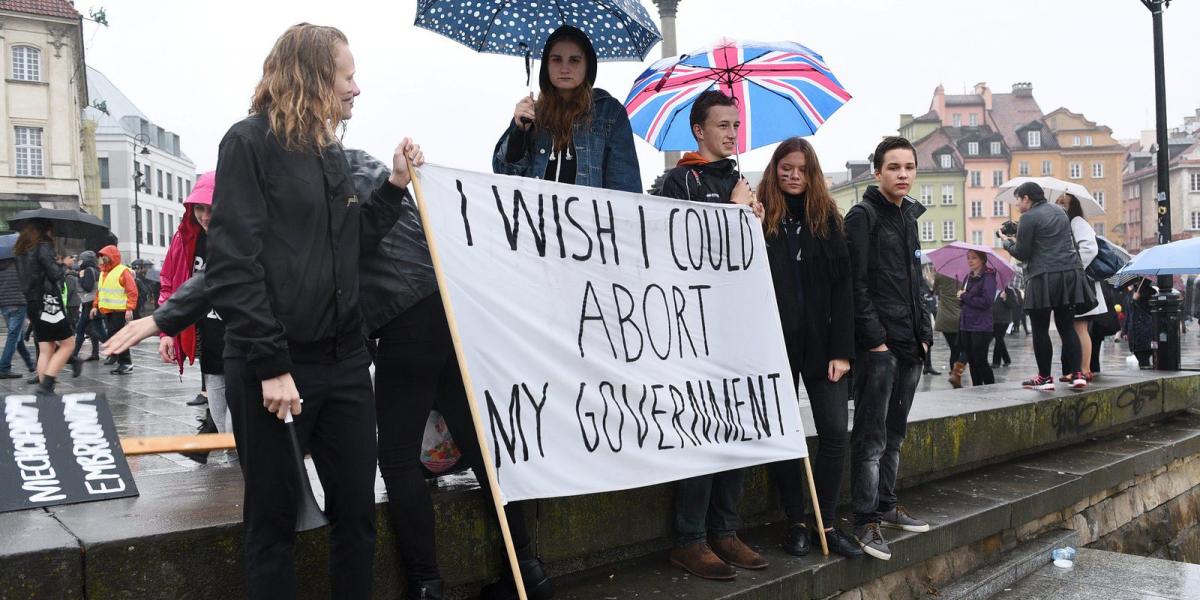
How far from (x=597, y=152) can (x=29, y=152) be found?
143ft

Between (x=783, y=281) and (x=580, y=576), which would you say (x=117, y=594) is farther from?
(x=783, y=281)

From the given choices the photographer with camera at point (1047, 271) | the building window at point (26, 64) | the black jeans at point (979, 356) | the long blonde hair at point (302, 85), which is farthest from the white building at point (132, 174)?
the long blonde hair at point (302, 85)

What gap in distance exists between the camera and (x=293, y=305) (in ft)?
8.60

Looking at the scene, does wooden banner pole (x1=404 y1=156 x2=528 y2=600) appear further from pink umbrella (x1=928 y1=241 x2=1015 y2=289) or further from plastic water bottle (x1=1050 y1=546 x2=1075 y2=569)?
pink umbrella (x1=928 y1=241 x2=1015 y2=289)

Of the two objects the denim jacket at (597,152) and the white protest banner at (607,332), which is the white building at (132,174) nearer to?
the denim jacket at (597,152)

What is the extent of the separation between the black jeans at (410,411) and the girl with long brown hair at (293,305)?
359mm

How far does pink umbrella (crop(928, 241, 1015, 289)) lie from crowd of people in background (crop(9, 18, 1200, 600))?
7.52m

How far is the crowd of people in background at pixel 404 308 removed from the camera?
2604 mm

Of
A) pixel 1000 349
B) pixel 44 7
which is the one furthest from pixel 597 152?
pixel 44 7

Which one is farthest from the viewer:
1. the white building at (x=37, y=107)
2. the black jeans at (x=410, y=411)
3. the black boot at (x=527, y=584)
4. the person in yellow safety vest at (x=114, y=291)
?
the white building at (x=37, y=107)

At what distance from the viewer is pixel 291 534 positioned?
8.75 feet

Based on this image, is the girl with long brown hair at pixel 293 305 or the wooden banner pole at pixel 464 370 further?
the wooden banner pole at pixel 464 370

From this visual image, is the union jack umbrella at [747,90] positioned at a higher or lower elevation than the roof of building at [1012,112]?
lower

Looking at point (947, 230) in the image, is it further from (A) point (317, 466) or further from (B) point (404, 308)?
(A) point (317, 466)
